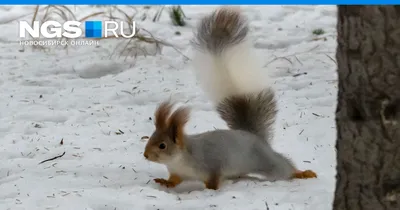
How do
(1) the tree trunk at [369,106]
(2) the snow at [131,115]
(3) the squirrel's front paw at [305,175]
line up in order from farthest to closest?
(3) the squirrel's front paw at [305,175]
(2) the snow at [131,115]
(1) the tree trunk at [369,106]

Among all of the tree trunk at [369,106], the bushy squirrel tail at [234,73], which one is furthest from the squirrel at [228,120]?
the tree trunk at [369,106]

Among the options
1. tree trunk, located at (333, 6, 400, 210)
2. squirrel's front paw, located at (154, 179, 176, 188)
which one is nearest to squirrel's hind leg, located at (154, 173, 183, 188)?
squirrel's front paw, located at (154, 179, 176, 188)

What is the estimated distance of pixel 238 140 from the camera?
7.39ft

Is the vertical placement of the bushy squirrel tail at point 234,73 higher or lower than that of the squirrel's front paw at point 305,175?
higher

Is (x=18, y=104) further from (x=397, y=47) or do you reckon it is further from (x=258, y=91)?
(x=397, y=47)

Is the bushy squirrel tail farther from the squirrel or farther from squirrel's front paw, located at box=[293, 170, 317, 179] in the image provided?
squirrel's front paw, located at box=[293, 170, 317, 179]

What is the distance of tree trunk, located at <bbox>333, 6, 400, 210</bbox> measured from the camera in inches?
61.6

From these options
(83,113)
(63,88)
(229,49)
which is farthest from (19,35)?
(229,49)

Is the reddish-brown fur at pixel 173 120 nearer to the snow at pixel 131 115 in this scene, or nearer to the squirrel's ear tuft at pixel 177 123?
the squirrel's ear tuft at pixel 177 123

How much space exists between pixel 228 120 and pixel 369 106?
0.86 metres

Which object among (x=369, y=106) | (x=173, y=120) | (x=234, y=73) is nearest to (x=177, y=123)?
(x=173, y=120)

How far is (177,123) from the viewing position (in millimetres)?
2127

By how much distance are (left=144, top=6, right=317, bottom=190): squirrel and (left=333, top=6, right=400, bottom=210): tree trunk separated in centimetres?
53

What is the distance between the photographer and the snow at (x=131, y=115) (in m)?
2.11
